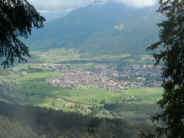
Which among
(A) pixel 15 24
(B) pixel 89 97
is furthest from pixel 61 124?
(A) pixel 15 24

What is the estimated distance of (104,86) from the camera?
6344 inches

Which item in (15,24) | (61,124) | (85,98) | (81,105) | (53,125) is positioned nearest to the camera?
(15,24)

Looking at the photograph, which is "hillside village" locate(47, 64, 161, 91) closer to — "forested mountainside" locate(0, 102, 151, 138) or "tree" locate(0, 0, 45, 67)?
"forested mountainside" locate(0, 102, 151, 138)

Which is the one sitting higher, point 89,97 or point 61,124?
point 61,124

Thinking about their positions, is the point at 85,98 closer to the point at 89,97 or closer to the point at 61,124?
the point at 89,97

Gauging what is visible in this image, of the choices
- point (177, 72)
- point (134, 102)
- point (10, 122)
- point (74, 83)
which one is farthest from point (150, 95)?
point (177, 72)

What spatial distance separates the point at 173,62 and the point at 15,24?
6.02m

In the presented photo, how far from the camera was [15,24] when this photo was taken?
264 inches

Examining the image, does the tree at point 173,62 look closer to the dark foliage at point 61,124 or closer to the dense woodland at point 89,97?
the dense woodland at point 89,97

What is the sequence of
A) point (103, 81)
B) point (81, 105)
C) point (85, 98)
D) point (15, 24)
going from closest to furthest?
1. point (15, 24)
2. point (81, 105)
3. point (85, 98)
4. point (103, 81)

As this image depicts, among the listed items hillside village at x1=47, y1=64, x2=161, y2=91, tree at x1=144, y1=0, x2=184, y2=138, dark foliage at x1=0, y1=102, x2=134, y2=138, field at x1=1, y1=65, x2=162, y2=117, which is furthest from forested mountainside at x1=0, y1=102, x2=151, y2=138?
hillside village at x1=47, y1=64, x2=161, y2=91

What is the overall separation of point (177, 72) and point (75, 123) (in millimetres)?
63825

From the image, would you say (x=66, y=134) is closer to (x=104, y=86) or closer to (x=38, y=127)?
(x=38, y=127)

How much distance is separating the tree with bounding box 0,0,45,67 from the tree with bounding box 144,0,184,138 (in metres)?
5.24
